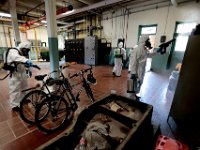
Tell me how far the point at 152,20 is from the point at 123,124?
6.75m

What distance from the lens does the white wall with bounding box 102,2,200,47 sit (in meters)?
5.45

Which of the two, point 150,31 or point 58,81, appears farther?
point 150,31

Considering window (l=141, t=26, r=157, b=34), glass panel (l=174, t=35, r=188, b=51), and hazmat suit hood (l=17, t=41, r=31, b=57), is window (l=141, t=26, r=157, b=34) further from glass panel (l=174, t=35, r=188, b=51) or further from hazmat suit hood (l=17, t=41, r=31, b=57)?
hazmat suit hood (l=17, t=41, r=31, b=57)

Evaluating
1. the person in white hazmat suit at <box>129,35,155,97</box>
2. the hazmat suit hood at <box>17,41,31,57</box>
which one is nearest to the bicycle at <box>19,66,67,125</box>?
the hazmat suit hood at <box>17,41,31,57</box>

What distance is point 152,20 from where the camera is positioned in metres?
6.54

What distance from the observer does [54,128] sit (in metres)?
1.98

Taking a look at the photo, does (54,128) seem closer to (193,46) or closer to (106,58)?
(193,46)

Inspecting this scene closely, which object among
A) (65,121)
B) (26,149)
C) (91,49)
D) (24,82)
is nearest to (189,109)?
(65,121)

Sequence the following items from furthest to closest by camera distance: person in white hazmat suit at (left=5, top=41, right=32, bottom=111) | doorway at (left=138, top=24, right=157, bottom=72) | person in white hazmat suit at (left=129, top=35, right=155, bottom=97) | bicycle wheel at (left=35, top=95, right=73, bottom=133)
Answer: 1. doorway at (left=138, top=24, right=157, bottom=72)
2. person in white hazmat suit at (left=129, top=35, right=155, bottom=97)
3. person in white hazmat suit at (left=5, top=41, right=32, bottom=111)
4. bicycle wheel at (left=35, top=95, right=73, bottom=133)

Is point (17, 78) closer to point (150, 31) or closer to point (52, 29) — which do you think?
point (52, 29)

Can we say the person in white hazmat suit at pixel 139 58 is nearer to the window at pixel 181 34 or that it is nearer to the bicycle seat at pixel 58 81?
the bicycle seat at pixel 58 81

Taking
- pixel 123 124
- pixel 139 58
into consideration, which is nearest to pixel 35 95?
pixel 123 124

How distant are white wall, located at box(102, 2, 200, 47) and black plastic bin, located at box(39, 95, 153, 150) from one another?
5861mm

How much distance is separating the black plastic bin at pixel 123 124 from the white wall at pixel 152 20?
5.86m
